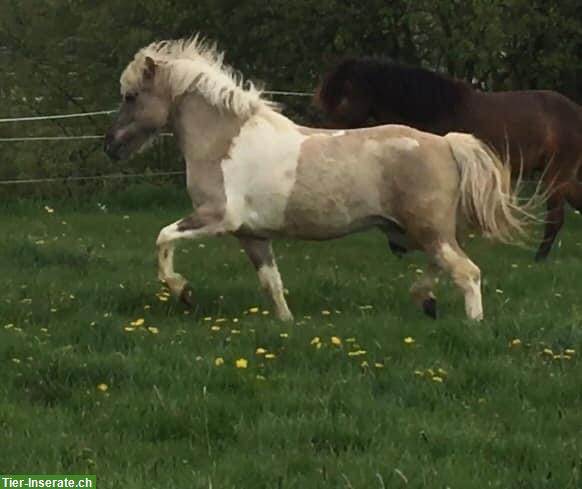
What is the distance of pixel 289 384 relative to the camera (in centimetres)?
647

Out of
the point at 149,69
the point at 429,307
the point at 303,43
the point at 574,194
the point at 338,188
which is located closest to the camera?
the point at 338,188

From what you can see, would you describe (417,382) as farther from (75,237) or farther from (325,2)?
(325,2)

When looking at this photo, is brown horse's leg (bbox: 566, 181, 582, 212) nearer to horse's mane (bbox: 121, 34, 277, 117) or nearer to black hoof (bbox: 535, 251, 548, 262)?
black hoof (bbox: 535, 251, 548, 262)

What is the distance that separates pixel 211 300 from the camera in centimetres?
912

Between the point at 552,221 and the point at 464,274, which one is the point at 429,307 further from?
the point at 552,221

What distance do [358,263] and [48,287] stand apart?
10.9 ft

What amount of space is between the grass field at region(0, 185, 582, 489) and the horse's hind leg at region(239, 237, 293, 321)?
0.17 meters

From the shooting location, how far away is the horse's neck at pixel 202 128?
8.62 metres

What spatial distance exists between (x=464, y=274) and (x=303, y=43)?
505 inches

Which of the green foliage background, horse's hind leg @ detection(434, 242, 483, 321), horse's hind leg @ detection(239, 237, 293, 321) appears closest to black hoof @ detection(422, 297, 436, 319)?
horse's hind leg @ detection(434, 242, 483, 321)

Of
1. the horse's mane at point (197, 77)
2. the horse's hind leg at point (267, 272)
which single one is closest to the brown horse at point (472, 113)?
the horse's mane at point (197, 77)

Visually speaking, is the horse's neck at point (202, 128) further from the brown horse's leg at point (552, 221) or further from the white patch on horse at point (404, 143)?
the brown horse's leg at point (552, 221)

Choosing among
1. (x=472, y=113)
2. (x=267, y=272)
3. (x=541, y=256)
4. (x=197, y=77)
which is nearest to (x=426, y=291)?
(x=267, y=272)

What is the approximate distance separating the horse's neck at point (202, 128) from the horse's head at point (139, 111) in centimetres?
15
